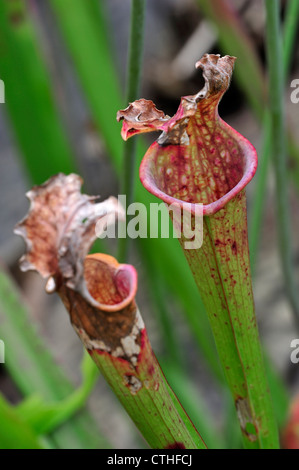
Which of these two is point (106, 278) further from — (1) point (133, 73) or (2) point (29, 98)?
(2) point (29, 98)

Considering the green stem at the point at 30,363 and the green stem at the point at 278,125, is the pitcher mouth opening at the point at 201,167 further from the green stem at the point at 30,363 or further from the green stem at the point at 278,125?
the green stem at the point at 30,363

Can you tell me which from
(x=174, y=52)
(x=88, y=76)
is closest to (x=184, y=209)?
(x=88, y=76)

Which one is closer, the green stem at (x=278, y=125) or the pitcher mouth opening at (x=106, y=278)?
the pitcher mouth opening at (x=106, y=278)

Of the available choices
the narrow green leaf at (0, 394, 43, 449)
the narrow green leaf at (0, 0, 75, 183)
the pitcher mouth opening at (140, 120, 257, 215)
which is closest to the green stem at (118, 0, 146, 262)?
the pitcher mouth opening at (140, 120, 257, 215)

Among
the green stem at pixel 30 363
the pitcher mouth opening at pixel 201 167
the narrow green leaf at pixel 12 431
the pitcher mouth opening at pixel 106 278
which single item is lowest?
the green stem at pixel 30 363

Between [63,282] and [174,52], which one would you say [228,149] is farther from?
[174,52]

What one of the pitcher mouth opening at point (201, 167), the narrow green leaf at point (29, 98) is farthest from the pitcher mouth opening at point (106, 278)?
the narrow green leaf at point (29, 98)
